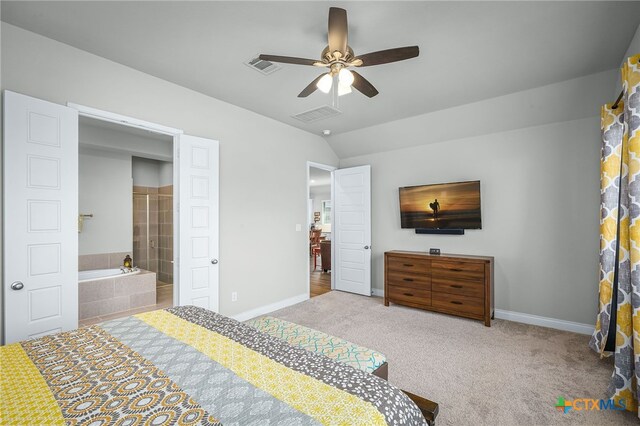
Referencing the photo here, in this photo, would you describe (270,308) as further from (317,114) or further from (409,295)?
(317,114)

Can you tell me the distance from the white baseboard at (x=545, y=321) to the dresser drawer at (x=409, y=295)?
0.90 meters

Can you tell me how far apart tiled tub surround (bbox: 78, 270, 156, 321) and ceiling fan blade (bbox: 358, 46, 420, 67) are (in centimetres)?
428

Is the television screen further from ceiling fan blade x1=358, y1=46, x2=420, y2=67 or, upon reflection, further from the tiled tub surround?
the tiled tub surround

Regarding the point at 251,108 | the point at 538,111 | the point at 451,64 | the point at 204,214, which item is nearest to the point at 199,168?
the point at 204,214

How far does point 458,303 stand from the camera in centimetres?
372

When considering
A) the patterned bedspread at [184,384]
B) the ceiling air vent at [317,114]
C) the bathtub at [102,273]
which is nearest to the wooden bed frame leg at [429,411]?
the patterned bedspread at [184,384]

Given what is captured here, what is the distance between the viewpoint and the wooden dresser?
3.55m

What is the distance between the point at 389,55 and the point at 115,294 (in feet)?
14.9

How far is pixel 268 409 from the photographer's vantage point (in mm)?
988

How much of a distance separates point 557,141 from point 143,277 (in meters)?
5.87

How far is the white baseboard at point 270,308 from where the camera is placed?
3725 millimetres

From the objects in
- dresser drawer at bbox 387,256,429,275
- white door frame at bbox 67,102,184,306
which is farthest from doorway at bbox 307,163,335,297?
white door frame at bbox 67,102,184,306

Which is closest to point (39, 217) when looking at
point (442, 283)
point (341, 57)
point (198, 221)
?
point (198, 221)

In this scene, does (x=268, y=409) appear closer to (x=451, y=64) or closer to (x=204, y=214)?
(x=204, y=214)
